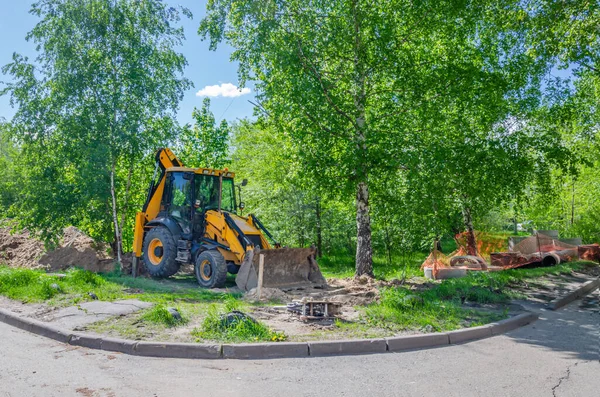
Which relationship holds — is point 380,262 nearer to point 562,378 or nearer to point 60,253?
point 60,253

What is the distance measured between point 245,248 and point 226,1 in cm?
689

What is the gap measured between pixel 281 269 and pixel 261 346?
637cm

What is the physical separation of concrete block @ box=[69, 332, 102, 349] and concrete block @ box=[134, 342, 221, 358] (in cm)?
69

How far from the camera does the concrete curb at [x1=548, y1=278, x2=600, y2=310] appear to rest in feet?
36.1

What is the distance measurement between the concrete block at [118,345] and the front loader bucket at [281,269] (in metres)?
5.67

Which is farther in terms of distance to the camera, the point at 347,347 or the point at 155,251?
the point at 155,251

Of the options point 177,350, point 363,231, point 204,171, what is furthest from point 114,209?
point 177,350

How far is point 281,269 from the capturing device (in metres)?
13.2

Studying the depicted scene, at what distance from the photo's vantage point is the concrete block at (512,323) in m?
8.37

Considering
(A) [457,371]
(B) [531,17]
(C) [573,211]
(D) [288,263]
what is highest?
(B) [531,17]

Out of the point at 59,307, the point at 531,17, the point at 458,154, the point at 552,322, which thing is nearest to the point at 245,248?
the point at 59,307

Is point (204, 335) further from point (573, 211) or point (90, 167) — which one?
point (573, 211)

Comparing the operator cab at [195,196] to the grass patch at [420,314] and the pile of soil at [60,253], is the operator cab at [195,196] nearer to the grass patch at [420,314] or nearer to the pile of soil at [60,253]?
the pile of soil at [60,253]

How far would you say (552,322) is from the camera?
9438 mm
